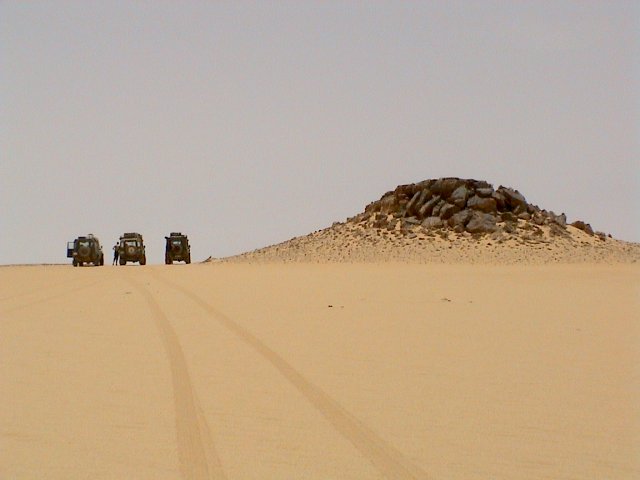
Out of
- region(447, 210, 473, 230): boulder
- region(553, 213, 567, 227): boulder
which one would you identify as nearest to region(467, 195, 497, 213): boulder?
region(447, 210, 473, 230): boulder

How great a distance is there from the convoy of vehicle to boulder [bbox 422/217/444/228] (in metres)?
23.0

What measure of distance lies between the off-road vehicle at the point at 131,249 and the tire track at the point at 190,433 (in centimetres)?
5760

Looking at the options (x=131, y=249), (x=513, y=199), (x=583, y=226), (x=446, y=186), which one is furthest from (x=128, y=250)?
(x=583, y=226)

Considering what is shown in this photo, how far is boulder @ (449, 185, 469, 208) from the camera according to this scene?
264 ft

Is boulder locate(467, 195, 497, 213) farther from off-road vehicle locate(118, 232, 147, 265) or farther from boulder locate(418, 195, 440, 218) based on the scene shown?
off-road vehicle locate(118, 232, 147, 265)

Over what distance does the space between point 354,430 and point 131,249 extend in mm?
62309

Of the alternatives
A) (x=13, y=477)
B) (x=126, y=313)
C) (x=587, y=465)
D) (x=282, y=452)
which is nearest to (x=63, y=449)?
(x=13, y=477)

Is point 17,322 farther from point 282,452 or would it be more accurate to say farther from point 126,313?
point 282,452

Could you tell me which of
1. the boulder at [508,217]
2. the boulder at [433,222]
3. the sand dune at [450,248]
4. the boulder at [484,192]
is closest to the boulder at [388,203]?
the sand dune at [450,248]

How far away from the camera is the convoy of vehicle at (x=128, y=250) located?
63344mm

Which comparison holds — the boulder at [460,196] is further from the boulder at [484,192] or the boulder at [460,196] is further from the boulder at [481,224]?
the boulder at [481,224]

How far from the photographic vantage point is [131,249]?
66.8 m

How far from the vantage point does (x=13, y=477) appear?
17.2ft

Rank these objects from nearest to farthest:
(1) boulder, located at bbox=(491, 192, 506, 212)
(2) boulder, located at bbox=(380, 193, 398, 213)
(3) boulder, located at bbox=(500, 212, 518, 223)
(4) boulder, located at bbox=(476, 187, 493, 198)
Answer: (3) boulder, located at bbox=(500, 212, 518, 223), (4) boulder, located at bbox=(476, 187, 493, 198), (1) boulder, located at bbox=(491, 192, 506, 212), (2) boulder, located at bbox=(380, 193, 398, 213)
